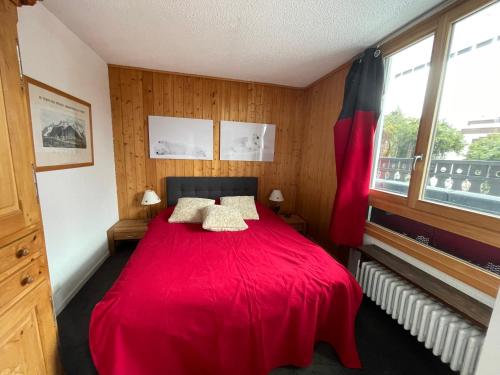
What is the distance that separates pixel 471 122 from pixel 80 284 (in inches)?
136

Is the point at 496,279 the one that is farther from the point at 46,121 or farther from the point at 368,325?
the point at 46,121

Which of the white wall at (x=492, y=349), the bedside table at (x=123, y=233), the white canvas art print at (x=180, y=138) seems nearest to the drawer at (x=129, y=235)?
the bedside table at (x=123, y=233)

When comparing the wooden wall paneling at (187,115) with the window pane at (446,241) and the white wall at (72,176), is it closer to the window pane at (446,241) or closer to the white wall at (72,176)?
the white wall at (72,176)

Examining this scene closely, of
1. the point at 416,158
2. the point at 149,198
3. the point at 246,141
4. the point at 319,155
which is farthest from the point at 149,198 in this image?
the point at 416,158

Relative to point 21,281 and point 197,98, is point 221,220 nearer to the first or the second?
point 21,281

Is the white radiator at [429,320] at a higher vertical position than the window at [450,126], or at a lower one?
lower

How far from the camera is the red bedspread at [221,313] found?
41.3 inches

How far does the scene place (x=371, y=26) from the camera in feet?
5.35

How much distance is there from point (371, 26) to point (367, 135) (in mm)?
858

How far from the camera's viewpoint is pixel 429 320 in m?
1.33

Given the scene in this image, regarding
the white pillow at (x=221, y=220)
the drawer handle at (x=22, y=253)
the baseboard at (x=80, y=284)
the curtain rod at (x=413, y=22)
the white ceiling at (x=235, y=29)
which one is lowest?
the baseboard at (x=80, y=284)

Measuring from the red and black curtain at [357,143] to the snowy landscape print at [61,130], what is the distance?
8.34ft

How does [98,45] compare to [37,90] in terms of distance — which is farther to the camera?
[98,45]

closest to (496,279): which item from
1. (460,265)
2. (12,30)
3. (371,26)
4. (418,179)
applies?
(460,265)
